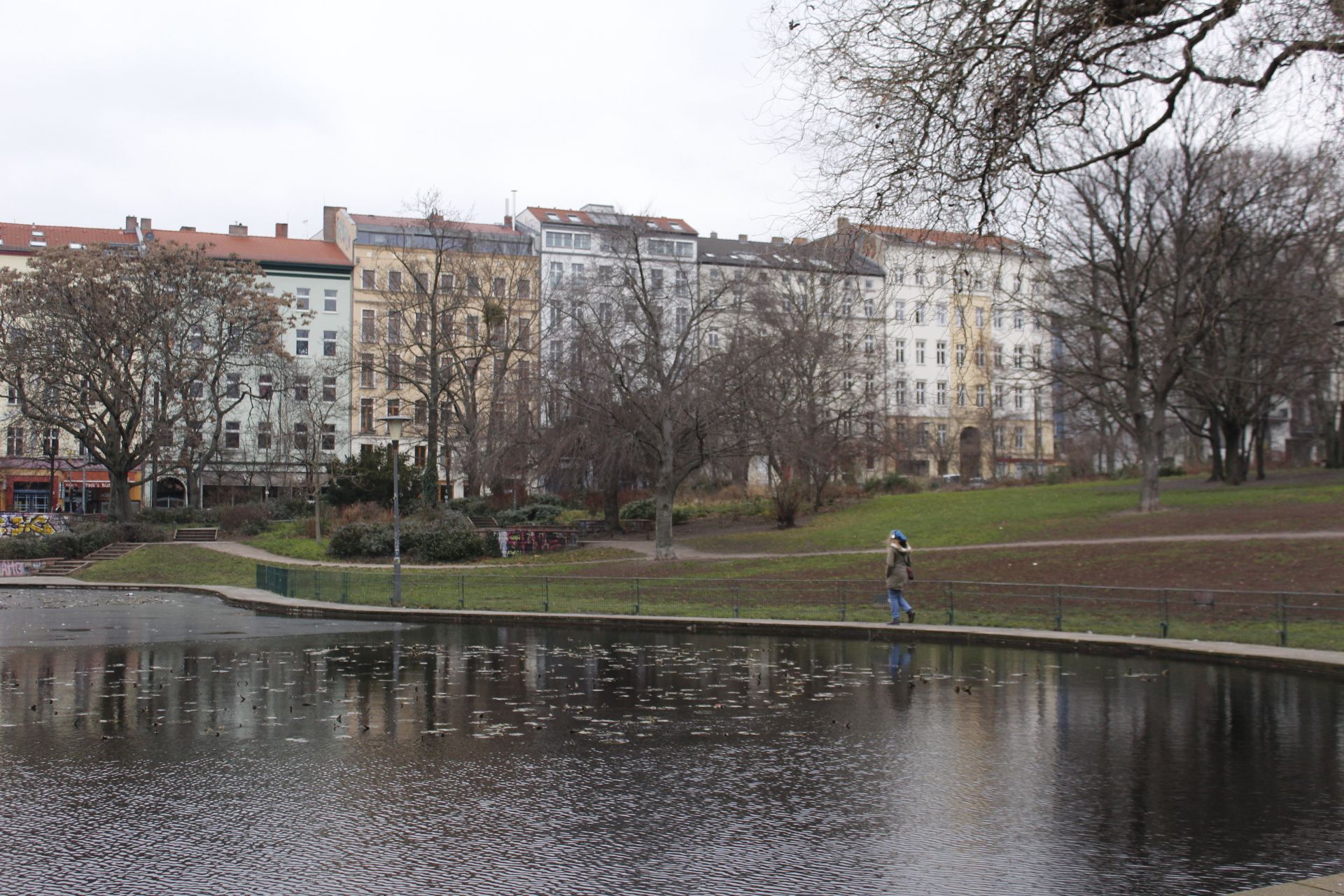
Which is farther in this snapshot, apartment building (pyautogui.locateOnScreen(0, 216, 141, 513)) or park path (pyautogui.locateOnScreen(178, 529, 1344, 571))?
apartment building (pyautogui.locateOnScreen(0, 216, 141, 513))

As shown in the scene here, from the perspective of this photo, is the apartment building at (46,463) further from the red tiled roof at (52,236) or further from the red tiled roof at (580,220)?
the red tiled roof at (580,220)

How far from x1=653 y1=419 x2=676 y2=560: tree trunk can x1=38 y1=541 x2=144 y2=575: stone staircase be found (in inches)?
866

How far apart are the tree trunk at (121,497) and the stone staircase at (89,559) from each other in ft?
8.49

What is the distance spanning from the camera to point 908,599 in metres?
27.6

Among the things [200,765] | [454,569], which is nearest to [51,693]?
[200,765]

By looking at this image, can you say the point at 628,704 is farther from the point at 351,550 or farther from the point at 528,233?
the point at 528,233

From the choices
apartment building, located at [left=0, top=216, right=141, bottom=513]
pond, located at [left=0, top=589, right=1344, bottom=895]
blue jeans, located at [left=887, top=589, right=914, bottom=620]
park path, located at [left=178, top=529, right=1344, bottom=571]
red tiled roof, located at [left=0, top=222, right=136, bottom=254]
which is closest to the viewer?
pond, located at [left=0, top=589, right=1344, bottom=895]

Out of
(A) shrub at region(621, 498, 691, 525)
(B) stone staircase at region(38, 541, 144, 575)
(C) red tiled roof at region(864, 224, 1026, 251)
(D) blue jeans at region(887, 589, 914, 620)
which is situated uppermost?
(C) red tiled roof at region(864, 224, 1026, 251)

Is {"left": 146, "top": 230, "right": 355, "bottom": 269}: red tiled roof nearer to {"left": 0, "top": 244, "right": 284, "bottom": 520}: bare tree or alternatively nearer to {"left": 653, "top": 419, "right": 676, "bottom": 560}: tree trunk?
{"left": 0, "top": 244, "right": 284, "bottom": 520}: bare tree

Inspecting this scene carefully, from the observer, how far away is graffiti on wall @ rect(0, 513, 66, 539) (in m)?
50.8

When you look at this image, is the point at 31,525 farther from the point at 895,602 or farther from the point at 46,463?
the point at 895,602

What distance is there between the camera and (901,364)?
309 feet

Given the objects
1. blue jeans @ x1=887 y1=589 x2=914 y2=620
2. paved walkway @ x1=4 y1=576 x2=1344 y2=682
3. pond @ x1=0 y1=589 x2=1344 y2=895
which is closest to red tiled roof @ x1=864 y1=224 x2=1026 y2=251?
pond @ x1=0 y1=589 x2=1344 y2=895

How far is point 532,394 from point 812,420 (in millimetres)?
13262
